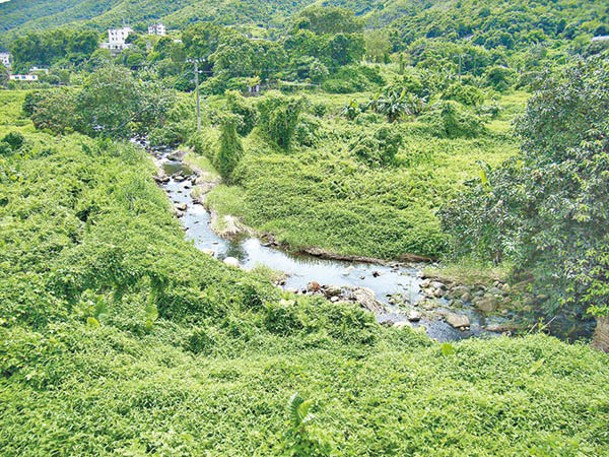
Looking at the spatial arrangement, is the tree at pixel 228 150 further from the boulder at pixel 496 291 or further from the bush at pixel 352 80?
the bush at pixel 352 80

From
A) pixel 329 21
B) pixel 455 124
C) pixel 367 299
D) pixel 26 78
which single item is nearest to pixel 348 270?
pixel 367 299

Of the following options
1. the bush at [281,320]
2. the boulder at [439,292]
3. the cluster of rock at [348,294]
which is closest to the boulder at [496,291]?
the boulder at [439,292]

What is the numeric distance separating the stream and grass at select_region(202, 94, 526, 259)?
0.83 meters

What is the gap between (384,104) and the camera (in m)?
36.8

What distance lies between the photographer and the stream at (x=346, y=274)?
50.6 feet

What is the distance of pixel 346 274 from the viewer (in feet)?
62.1

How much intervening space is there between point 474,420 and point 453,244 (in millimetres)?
8560

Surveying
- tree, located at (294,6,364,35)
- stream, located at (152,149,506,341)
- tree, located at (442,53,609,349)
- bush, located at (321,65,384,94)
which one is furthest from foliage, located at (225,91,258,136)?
tree, located at (294,6,364,35)

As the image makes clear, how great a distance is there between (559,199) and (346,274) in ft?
28.5

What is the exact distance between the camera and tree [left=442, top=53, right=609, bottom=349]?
11766 millimetres

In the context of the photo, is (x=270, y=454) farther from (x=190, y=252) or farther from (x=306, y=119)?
(x=306, y=119)

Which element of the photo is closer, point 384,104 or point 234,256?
point 234,256

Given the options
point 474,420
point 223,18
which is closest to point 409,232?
point 474,420

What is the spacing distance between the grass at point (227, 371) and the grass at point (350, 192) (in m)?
6.83
